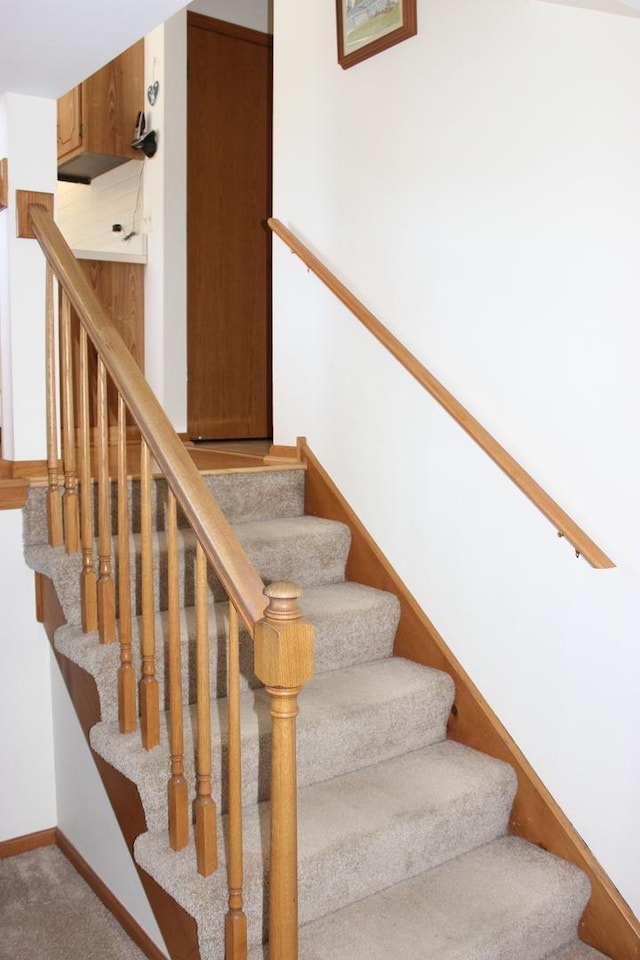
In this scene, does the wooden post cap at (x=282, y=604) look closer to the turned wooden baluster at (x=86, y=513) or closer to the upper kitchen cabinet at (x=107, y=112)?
the turned wooden baluster at (x=86, y=513)

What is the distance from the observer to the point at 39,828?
2.81 m

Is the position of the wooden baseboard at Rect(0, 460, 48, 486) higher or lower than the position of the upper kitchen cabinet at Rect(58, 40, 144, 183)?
lower

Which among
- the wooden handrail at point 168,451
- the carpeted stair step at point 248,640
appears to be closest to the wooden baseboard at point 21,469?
the carpeted stair step at point 248,640

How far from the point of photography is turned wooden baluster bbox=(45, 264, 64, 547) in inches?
→ 99.8

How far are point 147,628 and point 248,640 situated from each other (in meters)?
0.53

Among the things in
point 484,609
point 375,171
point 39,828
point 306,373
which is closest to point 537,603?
point 484,609

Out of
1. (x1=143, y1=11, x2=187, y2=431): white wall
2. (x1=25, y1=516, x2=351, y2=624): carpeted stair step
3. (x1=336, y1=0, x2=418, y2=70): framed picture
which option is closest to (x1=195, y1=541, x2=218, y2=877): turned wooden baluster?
Result: (x1=25, y1=516, x2=351, y2=624): carpeted stair step

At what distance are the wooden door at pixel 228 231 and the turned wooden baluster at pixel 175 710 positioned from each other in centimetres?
260

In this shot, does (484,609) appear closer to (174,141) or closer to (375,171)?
(375,171)

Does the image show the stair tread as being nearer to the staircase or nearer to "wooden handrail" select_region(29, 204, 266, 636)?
the staircase

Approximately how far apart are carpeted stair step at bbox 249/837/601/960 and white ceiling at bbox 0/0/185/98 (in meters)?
2.16

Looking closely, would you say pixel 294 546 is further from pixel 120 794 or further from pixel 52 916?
pixel 52 916

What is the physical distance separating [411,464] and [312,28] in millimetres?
1640

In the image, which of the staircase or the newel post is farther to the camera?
the staircase
